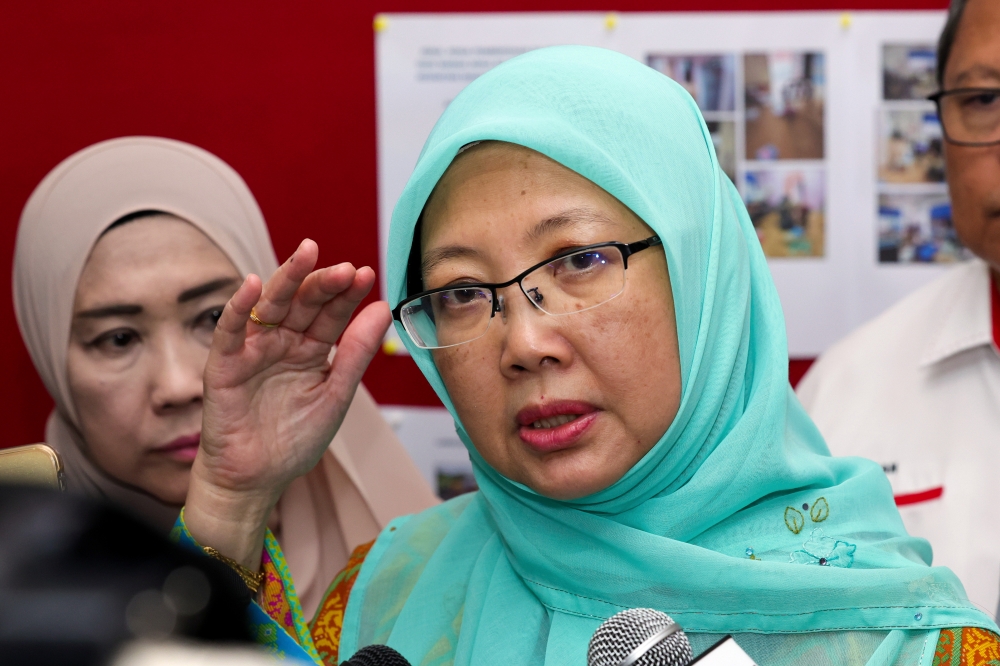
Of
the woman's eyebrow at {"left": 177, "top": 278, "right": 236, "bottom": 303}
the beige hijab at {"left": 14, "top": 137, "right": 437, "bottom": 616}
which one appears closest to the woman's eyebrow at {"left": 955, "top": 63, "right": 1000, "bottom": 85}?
the beige hijab at {"left": 14, "top": 137, "right": 437, "bottom": 616}

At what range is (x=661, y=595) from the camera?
119 centimetres

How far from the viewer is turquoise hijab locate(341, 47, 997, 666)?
114cm

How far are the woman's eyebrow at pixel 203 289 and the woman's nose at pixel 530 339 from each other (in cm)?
82

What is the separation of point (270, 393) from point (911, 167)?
164cm

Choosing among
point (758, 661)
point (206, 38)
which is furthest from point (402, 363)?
point (758, 661)

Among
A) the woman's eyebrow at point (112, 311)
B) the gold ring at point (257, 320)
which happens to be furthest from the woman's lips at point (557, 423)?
the woman's eyebrow at point (112, 311)

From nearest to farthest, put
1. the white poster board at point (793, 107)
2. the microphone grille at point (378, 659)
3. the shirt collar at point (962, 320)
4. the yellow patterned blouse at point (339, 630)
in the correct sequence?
1. the microphone grille at point (378, 659)
2. the yellow patterned blouse at point (339, 630)
3. the shirt collar at point (962, 320)
4. the white poster board at point (793, 107)

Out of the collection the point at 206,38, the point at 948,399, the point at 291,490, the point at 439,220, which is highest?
the point at 206,38

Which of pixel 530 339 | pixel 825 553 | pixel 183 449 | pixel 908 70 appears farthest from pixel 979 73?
pixel 183 449

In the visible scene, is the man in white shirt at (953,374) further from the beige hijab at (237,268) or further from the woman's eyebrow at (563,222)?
the woman's eyebrow at (563,222)

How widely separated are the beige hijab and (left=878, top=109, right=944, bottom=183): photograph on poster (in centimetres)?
135

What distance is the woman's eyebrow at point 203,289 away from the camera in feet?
5.65

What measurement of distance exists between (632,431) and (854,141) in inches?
54.3

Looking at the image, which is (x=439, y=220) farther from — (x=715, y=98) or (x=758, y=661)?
(x=715, y=98)
